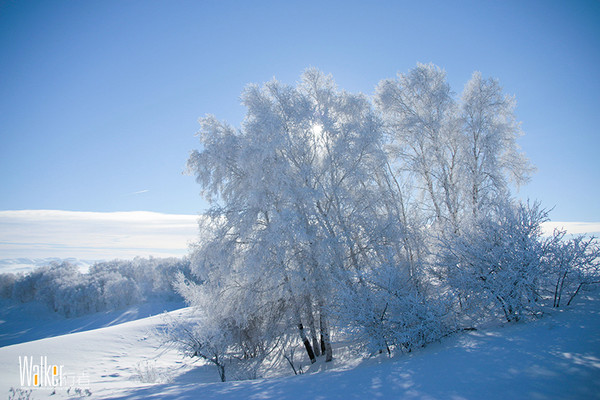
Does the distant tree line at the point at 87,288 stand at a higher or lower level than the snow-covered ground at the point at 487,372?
lower

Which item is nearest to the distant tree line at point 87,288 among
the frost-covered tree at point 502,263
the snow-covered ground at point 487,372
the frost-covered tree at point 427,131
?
the frost-covered tree at point 427,131

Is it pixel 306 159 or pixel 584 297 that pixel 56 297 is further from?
pixel 584 297

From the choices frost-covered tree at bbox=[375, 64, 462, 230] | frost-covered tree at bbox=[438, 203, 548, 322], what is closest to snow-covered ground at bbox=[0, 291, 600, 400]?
frost-covered tree at bbox=[438, 203, 548, 322]

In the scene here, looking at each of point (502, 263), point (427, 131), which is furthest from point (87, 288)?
point (502, 263)

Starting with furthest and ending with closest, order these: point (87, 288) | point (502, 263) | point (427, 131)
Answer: point (87, 288)
point (427, 131)
point (502, 263)

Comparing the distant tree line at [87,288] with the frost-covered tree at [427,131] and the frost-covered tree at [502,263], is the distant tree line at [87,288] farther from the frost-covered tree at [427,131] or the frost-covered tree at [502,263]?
the frost-covered tree at [502,263]

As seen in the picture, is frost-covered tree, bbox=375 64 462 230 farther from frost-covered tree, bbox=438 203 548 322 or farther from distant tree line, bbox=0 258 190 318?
distant tree line, bbox=0 258 190 318

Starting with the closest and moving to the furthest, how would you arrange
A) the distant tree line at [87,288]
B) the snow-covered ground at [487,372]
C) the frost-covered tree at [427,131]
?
the snow-covered ground at [487,372] < the frost-covered tree at [427,131] < the distant tree line at [87,288]

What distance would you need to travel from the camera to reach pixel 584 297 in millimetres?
6336

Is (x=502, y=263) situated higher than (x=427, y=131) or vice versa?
(x=427, y=131)

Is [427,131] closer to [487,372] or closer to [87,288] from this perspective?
[487,372]

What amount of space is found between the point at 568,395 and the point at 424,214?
28.7 ft

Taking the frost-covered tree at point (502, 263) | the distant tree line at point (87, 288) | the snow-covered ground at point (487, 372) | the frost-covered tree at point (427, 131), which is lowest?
the distant tree line at point (87, 288)

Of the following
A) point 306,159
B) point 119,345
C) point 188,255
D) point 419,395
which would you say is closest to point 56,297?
point 119,345
